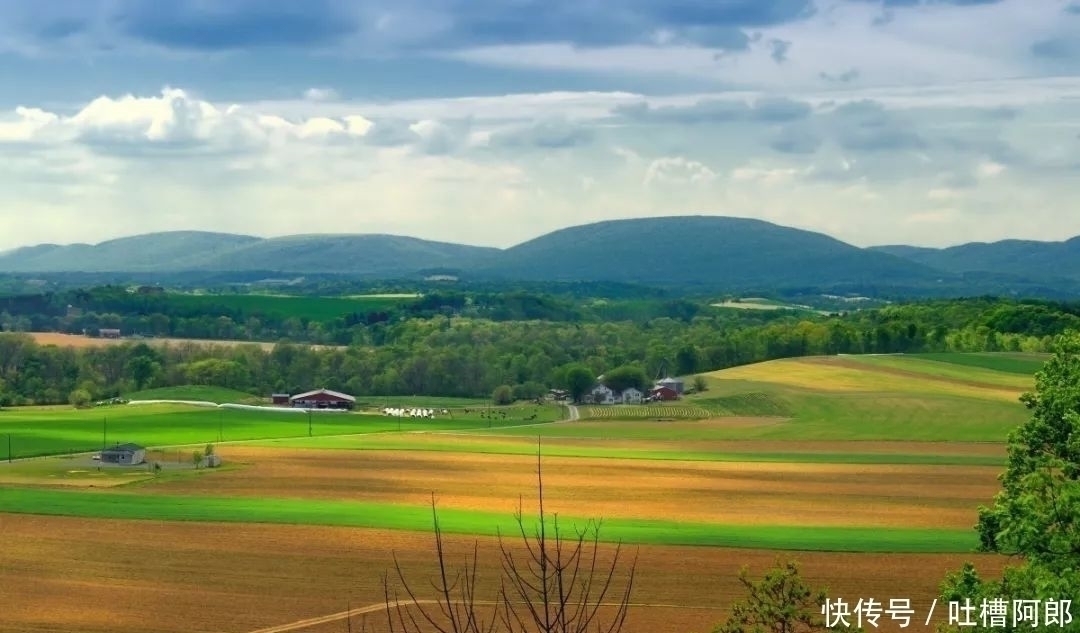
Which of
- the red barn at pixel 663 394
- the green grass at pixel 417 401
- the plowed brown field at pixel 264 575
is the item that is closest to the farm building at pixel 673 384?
the red barn at pixel 663 394

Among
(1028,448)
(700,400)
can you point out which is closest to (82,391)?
(700,400)

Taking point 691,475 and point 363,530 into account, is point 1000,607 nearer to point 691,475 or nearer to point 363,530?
point 363,530

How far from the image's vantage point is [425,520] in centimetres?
4869

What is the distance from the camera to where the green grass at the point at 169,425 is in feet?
273

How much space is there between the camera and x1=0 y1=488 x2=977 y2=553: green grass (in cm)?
4384

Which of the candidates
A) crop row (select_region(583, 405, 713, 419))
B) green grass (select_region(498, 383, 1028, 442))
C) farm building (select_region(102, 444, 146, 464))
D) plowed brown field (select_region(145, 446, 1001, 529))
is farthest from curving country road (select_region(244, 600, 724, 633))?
crop row (select_region(583, 405, 713, 419))

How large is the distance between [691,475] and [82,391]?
68.6 meters

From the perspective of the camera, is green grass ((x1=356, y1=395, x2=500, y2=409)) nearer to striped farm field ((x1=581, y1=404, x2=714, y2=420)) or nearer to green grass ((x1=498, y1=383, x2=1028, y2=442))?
striped farm field ((x1=581, y1=404, x2=714, y2=420))

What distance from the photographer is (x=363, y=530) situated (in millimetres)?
46156

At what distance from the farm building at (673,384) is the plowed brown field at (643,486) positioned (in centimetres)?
4329

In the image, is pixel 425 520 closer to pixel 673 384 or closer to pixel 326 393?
pixel 673 384

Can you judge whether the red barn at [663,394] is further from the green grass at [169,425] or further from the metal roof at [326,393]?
the metal roof at [326,393]

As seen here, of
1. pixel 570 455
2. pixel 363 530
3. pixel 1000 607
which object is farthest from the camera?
pixel 570 455

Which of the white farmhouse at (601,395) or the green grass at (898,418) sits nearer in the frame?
the green grass at (898,418)
